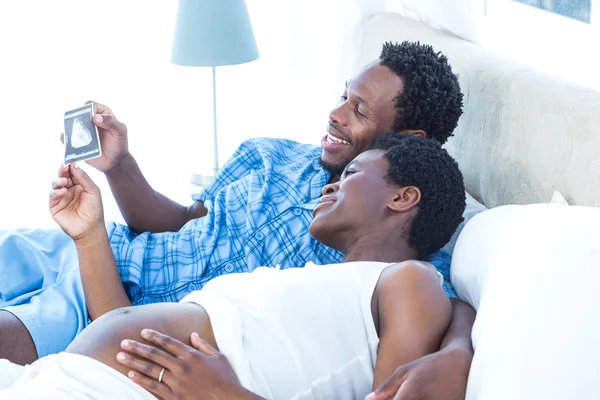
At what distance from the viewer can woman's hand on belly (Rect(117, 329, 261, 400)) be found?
1203 mm

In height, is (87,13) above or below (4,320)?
above

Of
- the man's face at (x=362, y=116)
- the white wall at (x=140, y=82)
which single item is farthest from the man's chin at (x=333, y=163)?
the white wall at (x=140, y=82)

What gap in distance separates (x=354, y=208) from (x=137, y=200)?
0.63 meters

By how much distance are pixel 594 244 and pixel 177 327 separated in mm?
657

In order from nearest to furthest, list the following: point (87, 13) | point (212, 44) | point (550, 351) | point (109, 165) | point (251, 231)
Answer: point (550, 351), point (251, 231), point (109, 165), point (212, 44), point (87, 13)

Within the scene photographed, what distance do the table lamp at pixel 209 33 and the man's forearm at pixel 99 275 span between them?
1.03 m

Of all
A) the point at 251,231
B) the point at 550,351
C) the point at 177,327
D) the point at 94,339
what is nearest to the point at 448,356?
the point at 550,351

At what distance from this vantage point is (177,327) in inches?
51.2

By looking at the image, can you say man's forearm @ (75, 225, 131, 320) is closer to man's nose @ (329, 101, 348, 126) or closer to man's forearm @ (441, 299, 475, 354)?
man's nose @ (329, 101, 348, 126)

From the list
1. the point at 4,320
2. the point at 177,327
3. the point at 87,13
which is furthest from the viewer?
the point at 87,13

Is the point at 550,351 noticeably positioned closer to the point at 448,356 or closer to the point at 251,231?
the point at 448,356

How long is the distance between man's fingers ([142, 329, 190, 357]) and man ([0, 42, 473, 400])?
419 mm

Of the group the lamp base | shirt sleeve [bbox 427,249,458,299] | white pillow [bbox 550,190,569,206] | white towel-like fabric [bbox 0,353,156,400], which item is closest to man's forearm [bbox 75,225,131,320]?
white towel-like fabric [bbox 0,353,156,400]

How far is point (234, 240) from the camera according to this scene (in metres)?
1.80
